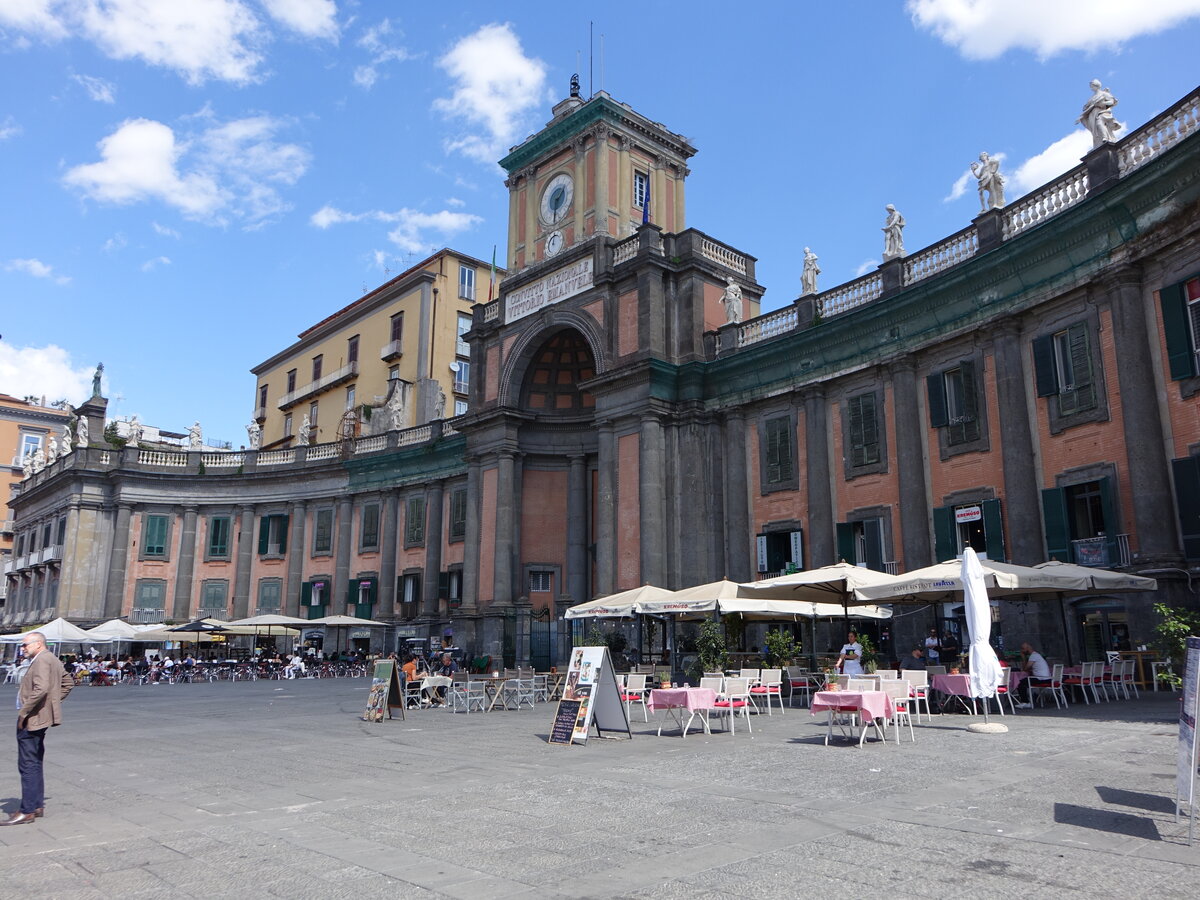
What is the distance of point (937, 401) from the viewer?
928 inches

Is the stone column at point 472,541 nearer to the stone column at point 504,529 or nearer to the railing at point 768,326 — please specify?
the stone column at point 504,529

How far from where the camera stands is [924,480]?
23750mm

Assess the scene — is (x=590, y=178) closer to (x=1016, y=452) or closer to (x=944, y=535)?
(x=944, y=535)

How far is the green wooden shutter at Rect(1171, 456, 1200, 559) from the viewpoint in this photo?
17.2 metres

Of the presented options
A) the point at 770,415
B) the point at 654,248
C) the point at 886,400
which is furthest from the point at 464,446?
the point at 886,400

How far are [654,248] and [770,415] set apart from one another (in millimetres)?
7114

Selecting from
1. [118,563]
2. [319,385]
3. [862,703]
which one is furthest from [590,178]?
[118,563]

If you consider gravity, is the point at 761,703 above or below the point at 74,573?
below

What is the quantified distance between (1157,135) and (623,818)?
1804 centimetres

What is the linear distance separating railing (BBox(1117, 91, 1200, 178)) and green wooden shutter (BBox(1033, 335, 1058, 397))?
3807 mm

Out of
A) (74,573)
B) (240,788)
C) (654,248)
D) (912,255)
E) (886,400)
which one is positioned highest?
(654,248)

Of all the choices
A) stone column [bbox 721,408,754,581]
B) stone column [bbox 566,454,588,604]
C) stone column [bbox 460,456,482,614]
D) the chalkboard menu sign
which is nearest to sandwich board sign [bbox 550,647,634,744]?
the chalkboard menu sign

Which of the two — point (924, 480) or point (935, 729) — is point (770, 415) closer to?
point (924, 480)

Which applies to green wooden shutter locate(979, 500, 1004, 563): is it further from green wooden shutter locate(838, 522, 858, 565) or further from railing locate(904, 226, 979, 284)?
railing locate(904, 226, 979, 284)
